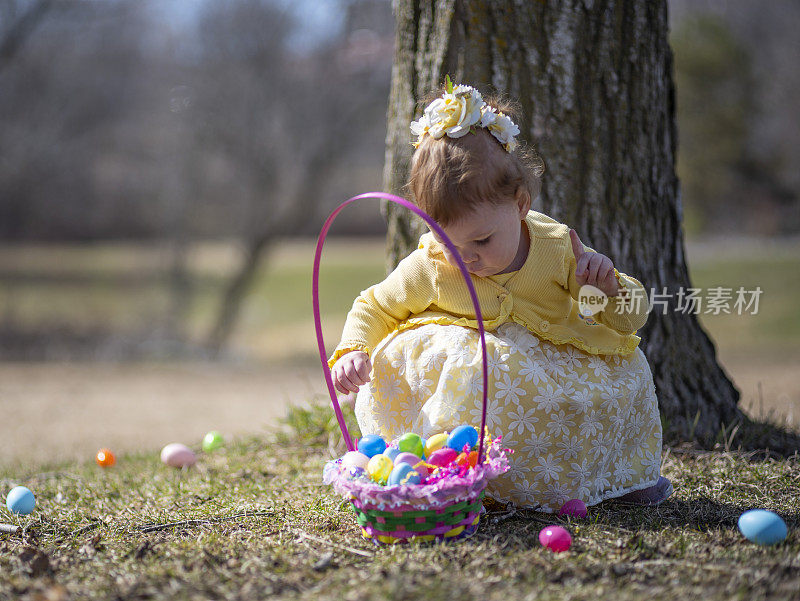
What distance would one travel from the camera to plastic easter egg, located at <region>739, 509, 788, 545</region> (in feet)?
6.70

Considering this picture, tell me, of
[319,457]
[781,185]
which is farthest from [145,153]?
[781,185]

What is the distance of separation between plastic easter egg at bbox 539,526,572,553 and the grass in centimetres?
3

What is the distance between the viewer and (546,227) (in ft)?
8.02

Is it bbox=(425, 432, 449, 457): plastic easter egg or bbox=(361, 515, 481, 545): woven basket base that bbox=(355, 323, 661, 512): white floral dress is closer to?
bbox=(425, 432, 449, 457): plastic easter egg

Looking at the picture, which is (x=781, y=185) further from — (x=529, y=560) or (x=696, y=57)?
(x=529, y=560)

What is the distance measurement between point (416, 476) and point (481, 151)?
96cm

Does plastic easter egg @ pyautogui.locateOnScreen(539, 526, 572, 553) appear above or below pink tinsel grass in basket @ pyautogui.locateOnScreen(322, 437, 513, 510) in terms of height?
below

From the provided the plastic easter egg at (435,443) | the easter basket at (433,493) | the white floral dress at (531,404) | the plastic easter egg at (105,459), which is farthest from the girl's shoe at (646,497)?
the plastic easter egg at (105,459)

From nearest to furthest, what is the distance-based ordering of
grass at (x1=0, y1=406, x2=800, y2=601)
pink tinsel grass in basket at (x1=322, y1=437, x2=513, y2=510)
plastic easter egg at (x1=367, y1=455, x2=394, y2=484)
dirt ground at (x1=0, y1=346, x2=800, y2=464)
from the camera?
grass at (x1=0, y1=406, x2=800, y2=601)
pink tinsel grass in basket at (x1=322, y1=437, x2=513, y2=510)
plastic easter egg at (x1=367, y1=455, x2=394, y2=484)
dirt ground at (x1=0, y1=346, x2=800, y2=464)

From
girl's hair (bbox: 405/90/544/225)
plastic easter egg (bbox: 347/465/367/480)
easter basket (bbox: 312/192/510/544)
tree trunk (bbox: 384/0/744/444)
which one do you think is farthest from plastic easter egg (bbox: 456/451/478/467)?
tree trunk (bbox: 384/0/744/444)

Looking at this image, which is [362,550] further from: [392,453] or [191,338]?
[191,338]

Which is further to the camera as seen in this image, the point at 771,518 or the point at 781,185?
the point at 781,185

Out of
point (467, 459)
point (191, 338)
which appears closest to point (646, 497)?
point (467, 459)

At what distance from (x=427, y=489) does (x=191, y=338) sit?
8.61m
